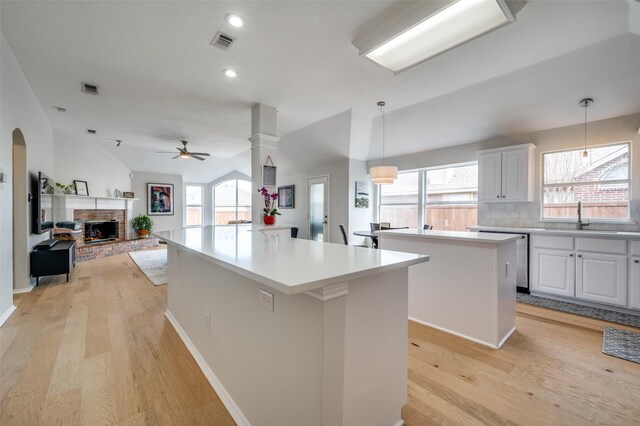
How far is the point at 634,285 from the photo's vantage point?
295 centimetres

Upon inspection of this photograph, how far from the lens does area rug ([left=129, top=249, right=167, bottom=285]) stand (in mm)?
4270

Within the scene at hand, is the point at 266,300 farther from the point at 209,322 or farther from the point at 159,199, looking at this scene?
the point at 159,199

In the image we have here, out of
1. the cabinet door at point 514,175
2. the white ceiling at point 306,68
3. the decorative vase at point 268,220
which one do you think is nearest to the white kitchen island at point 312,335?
the white ceiling at point 306,68

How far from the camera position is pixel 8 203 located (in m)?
2.81

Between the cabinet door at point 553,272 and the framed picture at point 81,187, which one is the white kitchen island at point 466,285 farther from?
the framed picture at point 81,187

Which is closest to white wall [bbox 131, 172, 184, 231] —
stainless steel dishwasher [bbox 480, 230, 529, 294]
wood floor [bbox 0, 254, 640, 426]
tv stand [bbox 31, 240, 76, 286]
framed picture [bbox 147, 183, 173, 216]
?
framed picture [bbox 147, 183, 173, 216]

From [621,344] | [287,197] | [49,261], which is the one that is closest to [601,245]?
[621,344]

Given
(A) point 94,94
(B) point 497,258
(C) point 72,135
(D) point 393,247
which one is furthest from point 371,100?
(C) point 72,135

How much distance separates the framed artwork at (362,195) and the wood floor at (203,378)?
3.81 meters

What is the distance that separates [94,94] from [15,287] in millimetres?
2789

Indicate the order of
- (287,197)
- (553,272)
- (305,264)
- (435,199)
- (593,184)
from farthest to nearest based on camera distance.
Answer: (287,197), (435,199), (593,184), (553,272), (305,264)

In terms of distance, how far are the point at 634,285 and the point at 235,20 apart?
4869 mm

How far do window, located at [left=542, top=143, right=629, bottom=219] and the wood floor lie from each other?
179 cm

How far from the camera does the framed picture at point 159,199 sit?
8250 millimetres
